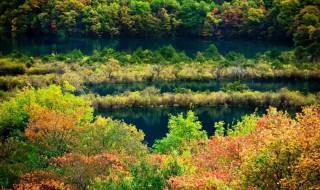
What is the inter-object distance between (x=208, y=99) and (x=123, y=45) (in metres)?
51.5

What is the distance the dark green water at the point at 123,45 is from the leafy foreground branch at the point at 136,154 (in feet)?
203

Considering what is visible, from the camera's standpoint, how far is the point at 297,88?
83062 mm

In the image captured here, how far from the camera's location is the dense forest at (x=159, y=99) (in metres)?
28.8

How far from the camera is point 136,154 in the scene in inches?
1594

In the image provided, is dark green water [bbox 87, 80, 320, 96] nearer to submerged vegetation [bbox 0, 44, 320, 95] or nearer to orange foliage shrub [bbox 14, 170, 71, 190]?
submerged vegetation [bbox 0, 44, 320, 95]

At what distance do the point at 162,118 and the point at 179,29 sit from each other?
6970 cm

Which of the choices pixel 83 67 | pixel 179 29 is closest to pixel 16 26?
pixel 179 29

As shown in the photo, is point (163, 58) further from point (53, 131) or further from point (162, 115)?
point (53, 131)

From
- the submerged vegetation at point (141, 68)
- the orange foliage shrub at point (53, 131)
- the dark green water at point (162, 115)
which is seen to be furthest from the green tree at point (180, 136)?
the submerged vegetation at point (141, 68)

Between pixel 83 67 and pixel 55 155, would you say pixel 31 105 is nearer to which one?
pixel 55 155

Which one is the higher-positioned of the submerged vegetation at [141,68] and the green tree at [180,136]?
the green tree at [180,136]

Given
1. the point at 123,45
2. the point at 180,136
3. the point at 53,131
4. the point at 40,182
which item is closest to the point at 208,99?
the point at 180,136

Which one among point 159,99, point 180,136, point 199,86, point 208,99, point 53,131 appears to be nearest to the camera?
point 53,131

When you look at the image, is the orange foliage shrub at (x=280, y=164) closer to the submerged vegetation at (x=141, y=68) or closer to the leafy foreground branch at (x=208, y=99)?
the leafy foreground branch at (x=208, y=99)
